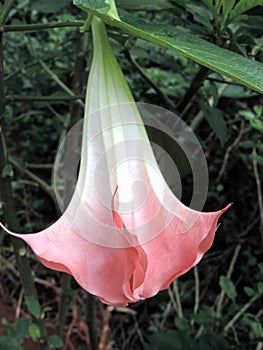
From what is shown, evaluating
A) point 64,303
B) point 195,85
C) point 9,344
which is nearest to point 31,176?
point 64,303

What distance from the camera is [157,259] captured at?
322 mm

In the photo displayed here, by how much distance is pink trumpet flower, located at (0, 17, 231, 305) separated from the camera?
0.32 meters

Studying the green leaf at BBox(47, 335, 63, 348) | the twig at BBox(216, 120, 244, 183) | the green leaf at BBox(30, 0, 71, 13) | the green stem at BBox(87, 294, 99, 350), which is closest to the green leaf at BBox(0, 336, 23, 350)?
the green leaf at BBox(47, 335, 63, 348)

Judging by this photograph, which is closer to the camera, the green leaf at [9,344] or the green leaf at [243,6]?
the green leaf at [243,6]

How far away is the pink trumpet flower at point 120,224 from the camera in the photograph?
323 millimetres

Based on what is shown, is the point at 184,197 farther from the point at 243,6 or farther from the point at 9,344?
the point at 243,6

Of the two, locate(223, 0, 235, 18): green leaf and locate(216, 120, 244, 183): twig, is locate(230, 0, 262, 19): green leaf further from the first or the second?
locate(216, 120, 244, 183): twig

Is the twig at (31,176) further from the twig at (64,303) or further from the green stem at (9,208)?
the green stem at (9,208)

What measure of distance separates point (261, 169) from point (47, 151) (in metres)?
0.74

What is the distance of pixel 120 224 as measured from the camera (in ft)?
1.09

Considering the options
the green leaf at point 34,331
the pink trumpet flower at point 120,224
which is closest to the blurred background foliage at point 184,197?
the green leaf at point 34,331

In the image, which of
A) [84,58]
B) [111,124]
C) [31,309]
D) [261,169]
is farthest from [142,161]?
[261,169]

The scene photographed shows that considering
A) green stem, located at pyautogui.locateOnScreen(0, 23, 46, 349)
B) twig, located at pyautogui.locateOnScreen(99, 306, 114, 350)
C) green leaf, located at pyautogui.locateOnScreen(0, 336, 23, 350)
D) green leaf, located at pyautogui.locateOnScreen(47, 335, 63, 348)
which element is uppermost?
green stem, located at pyautogui.locateOnScreen(0, 23, 46, 349)

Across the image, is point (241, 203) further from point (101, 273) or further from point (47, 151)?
point (101, 273)
